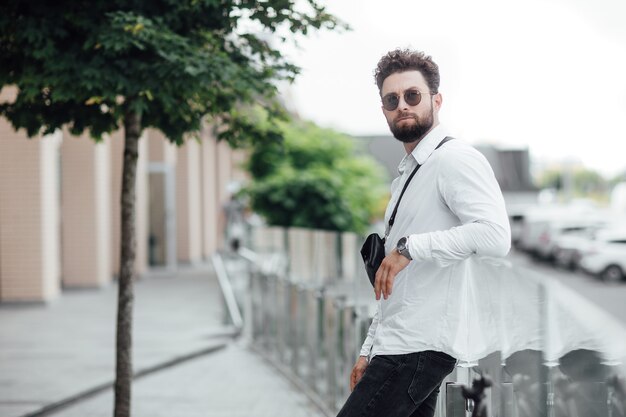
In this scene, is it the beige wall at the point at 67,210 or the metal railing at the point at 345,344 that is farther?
the beige wall at the point at 67,210

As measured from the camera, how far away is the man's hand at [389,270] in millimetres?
2627

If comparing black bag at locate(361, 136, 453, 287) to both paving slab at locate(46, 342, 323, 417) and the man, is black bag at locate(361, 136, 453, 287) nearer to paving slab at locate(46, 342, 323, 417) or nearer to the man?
the man

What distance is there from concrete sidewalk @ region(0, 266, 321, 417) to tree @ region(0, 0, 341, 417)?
186 cm

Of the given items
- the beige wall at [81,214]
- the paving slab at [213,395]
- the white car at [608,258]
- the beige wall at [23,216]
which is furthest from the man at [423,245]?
the white car at [608,258]

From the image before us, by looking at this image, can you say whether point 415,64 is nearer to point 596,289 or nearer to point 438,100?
point 438,100

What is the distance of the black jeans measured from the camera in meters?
2.70

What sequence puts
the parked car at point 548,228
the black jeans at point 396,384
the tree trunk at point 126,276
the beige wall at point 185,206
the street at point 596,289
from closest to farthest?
the black jeans at point 396,384 < the tree trunk at point 126,276 < the street at point 596,289 < the beige wall at point 185,206 < the parked car at point 548,228

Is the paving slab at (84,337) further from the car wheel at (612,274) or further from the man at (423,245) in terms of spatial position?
the car wheel at (612,274)

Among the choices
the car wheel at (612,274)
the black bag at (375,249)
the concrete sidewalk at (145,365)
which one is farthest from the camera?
the car wheel at (612,274)

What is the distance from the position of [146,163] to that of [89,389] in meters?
13.7

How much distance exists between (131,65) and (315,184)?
29.5 feet

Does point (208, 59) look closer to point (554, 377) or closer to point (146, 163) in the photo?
point (554, 377)

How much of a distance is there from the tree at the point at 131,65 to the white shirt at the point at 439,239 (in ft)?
6.78

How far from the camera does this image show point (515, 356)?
3.31 metres
